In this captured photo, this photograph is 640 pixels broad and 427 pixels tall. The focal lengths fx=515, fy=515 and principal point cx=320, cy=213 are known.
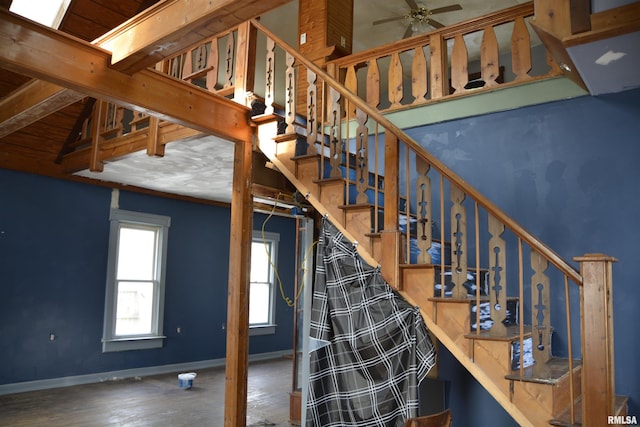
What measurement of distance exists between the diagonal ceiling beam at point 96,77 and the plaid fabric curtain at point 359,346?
1382 mm

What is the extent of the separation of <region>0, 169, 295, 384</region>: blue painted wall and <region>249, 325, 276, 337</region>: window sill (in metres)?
0.61

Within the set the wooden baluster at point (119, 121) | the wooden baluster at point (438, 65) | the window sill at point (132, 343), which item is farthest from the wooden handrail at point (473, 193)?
the window sill at point (132, 343)

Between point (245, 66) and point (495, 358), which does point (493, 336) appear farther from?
point (245, 66)

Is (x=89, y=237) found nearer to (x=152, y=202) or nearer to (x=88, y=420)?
(x=152, y=202)

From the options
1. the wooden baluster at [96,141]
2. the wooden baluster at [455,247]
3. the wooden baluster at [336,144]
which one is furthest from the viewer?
the wooden baluster at [96,141]

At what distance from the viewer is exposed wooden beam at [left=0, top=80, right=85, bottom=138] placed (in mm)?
3688

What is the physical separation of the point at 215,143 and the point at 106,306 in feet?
11.4

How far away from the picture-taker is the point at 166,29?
2758 millimetres

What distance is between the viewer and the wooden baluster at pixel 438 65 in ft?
15.9

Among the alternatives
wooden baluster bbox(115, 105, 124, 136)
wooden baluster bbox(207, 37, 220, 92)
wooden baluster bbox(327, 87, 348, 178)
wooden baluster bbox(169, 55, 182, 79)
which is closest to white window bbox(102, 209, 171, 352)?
wooden baluster bbox(115, 105, 124, 136)

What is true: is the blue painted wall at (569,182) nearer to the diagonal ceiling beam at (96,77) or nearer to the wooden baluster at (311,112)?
the wooden baluster at (311,112)

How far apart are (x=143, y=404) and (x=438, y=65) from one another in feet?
16.1

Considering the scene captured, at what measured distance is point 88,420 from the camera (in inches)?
206

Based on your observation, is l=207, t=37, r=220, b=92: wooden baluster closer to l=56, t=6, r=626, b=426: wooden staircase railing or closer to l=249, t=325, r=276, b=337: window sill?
l=56, t=6, r=626, b=426: wooden staircase railing
